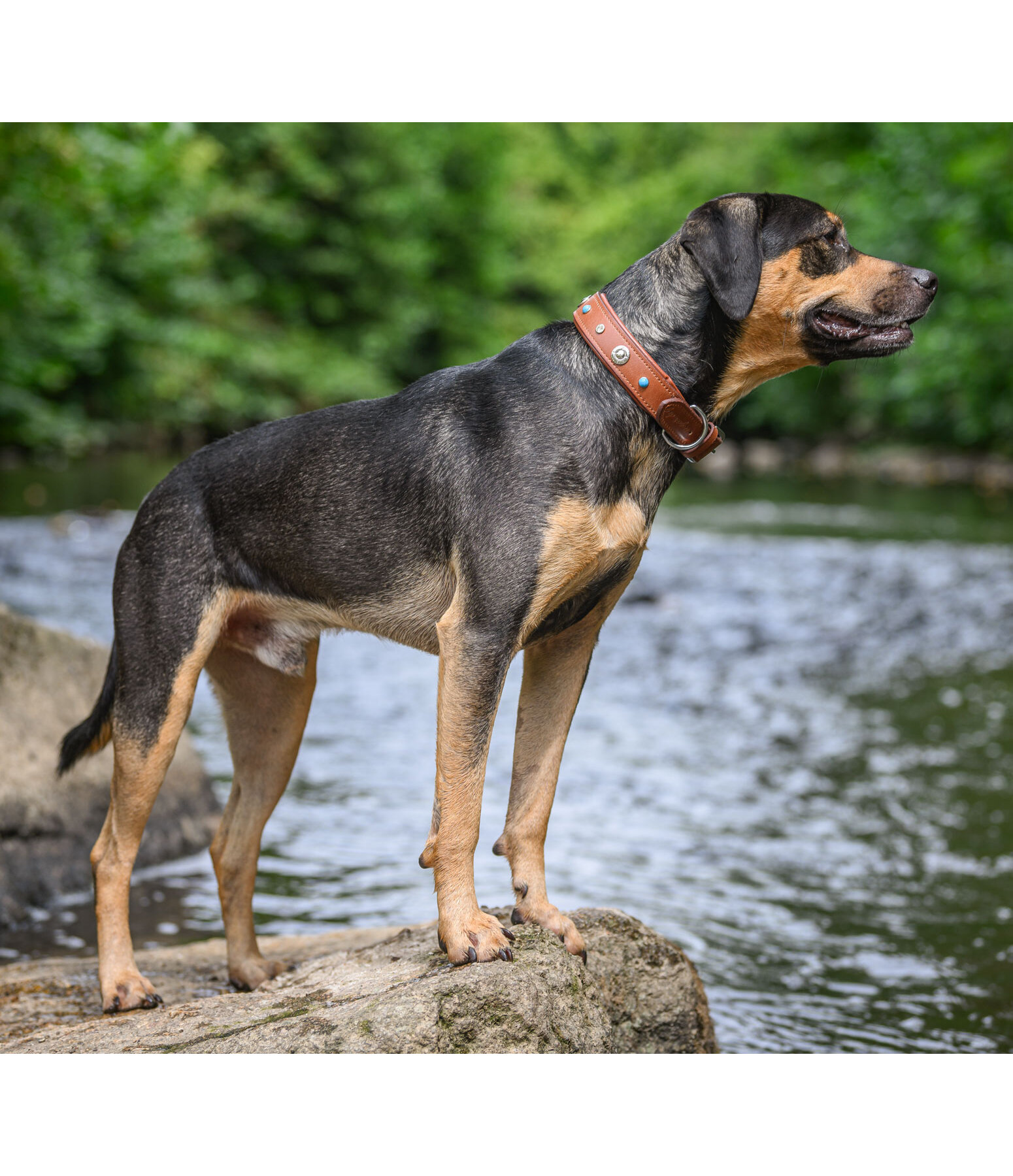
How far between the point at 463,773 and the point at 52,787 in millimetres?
3463

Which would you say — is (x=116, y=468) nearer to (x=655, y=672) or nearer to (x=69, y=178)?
(x=69, y=178)

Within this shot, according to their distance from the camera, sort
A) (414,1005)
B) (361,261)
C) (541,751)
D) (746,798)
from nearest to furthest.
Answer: (414,1005), (541,751), (746,798), (361,261)

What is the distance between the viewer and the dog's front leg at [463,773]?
13.3 feet

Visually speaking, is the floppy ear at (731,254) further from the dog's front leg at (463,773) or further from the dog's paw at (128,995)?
the dog's paw at (128,995)

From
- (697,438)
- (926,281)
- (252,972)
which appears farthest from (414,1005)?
(926,281)

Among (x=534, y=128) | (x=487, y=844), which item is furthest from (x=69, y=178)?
(x=534, y=128)

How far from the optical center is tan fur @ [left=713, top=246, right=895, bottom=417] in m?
4.28

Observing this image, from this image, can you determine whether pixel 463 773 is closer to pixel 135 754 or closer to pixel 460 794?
pixel 460 794

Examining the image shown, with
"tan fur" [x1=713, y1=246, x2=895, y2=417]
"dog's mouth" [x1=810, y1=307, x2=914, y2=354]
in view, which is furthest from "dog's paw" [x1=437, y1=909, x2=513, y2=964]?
"dog's mouth" [x1=810, y1=307, x2=914, y2=354]

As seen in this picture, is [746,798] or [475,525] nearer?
[475,525]

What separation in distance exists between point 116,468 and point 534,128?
44.4 m

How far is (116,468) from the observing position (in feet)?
101

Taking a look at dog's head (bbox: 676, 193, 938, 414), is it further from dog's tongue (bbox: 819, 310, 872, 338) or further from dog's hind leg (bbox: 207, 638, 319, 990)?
dog's hind leg (bbox: 207, 638, 319, 990)

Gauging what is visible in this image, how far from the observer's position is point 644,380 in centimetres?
422
